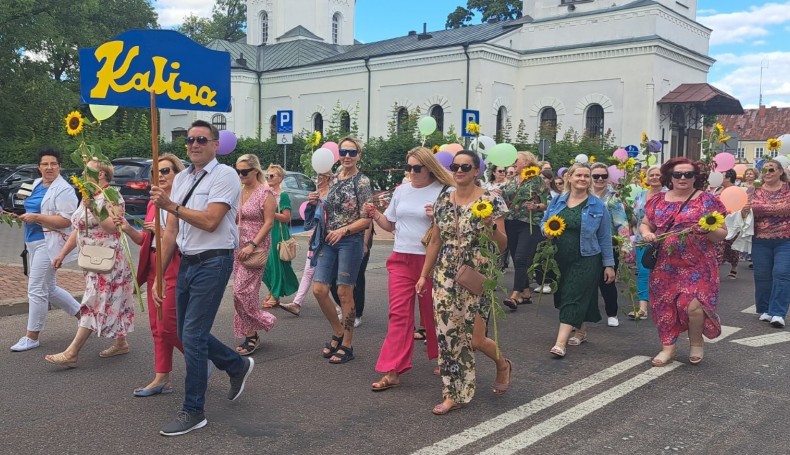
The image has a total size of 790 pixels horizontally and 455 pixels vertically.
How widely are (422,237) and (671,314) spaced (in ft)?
7.98

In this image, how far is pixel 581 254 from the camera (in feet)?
21.0

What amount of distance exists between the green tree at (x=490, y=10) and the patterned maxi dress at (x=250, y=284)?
48884 millimetres

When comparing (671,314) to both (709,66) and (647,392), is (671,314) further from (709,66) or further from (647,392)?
(709,66)

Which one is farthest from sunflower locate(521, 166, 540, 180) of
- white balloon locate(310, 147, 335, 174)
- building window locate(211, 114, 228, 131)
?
building window locate(211, 114, 228, 131)

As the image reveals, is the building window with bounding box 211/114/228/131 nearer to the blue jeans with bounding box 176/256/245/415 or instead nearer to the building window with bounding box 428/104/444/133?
the building window with bounding box 428/104/444/133

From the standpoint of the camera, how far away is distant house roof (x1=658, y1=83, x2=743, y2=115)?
31.4m

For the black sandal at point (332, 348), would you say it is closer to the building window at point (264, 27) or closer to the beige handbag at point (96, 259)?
the beige handbag at point (96, 259)

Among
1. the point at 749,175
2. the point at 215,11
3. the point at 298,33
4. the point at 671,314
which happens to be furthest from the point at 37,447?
the point at 215,11

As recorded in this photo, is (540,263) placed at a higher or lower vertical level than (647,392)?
higher

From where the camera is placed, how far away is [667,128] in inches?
1297

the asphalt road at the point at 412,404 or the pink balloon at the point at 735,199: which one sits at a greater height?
the pink balloon at the point at 735,199

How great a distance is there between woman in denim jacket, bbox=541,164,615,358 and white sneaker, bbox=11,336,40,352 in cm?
465

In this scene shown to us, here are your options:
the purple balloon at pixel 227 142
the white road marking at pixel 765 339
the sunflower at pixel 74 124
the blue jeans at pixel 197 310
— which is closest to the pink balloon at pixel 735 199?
the white road marking at pixel 765 339

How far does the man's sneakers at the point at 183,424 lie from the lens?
13.9 ft
